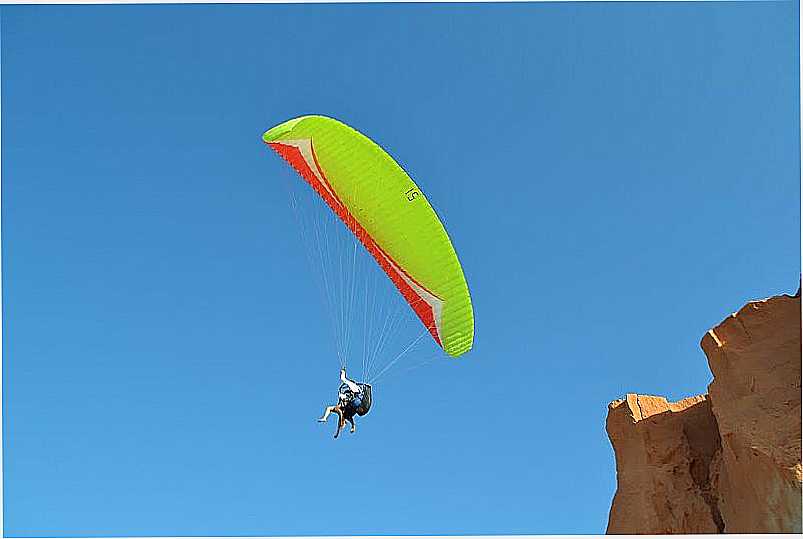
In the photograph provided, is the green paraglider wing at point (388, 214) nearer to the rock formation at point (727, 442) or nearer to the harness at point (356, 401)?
the harness at point (356, 401)

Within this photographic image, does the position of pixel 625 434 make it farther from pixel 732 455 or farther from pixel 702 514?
pixel 732 455

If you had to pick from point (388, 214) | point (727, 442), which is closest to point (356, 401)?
point (388, 214)

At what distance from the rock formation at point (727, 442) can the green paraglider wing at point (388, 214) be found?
12.2 ft

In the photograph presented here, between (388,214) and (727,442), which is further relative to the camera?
(388,214)

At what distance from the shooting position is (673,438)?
51.2 ft

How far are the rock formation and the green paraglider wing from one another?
12.2 ft

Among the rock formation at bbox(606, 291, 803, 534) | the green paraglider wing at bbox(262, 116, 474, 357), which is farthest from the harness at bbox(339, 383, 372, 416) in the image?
the rock formation at bbox(606, 291, 803, 534)

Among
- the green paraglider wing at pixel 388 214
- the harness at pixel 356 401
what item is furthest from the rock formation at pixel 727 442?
the harness at pixel 356 401

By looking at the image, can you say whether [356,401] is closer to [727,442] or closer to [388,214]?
[388,214]

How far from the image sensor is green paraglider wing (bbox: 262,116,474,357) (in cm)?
1391

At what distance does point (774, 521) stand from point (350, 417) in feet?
19.0

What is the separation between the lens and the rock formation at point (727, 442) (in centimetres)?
1237

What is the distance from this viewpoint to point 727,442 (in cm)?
1346

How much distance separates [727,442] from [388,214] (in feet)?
19.5
